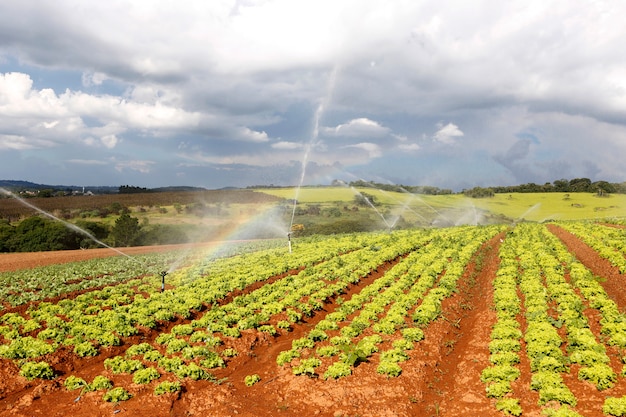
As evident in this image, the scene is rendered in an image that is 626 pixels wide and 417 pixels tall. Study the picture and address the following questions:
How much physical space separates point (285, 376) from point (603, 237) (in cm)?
3680

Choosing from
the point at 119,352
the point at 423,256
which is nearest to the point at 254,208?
the point at 423,256

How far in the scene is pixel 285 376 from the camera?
13477 mm

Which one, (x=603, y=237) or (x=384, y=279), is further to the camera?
(x=603, y=237)

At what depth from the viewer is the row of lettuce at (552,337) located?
11.2m

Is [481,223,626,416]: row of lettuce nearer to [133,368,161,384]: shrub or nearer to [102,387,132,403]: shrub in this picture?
[133,368,161,384]: shrub

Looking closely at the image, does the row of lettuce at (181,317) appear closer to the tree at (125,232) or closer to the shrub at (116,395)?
the shrub at (116,395)

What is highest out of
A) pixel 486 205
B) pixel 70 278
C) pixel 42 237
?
pixel 486 205

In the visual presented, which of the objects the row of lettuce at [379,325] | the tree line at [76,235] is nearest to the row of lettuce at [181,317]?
the row of lettuce at [379,325]

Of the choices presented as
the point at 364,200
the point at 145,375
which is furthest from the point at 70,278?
the point at 364,200

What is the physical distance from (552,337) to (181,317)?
1537cm

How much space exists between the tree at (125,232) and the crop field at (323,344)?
129ft

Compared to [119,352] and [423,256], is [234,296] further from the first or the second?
[423,256]

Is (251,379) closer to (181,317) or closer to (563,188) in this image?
(181,317)

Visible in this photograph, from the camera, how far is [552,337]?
572 inches
